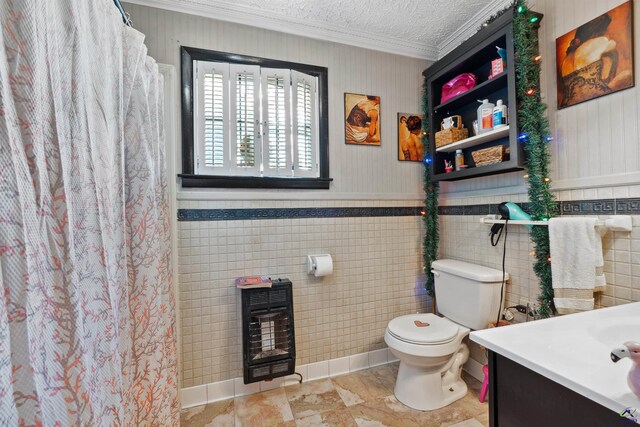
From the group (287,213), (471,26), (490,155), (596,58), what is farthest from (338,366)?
(471,26)

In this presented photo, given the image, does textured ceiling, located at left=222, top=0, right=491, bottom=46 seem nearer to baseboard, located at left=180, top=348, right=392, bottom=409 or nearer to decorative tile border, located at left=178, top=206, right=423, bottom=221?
decorative tile border, located at left=178, top=206, right=423, bottom=221

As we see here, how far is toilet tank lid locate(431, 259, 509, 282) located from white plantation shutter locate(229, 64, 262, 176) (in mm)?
1388

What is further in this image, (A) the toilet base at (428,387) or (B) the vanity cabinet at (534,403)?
(A) the toilet base at (428,387)

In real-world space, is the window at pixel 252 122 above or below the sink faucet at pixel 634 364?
above

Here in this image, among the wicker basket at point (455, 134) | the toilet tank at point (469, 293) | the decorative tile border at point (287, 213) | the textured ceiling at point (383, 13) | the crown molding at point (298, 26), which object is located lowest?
the toilet tank at point (469, 293)

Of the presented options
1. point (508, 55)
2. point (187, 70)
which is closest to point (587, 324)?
point (508, 55)

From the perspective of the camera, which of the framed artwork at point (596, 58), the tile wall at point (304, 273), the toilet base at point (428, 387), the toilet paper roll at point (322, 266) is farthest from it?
the toilet paper roll at point (322, 266)

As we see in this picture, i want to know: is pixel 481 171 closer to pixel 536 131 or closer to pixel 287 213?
pixel 536 131

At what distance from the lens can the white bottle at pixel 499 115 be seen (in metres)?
1.54

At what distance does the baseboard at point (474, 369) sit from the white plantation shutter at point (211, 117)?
6.83 feet

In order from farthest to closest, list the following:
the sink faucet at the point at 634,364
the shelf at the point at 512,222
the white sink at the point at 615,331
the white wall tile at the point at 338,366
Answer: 1. the white wall tile at the point at 338,366
2. the shelf at the point at 512,222
3. the white sink at the point at 615,331
4. the sink faucet at the point at 634,364

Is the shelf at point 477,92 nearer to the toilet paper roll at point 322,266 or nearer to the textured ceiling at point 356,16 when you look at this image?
the textured ceiling at point 356,16

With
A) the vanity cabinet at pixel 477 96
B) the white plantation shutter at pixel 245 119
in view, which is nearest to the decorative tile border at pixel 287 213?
the white plantation shutter at pixel 245 119

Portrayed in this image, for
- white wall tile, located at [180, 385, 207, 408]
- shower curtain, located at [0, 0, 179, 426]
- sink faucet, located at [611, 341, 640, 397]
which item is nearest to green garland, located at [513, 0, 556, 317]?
sink faucet, located at [611, 341, 640, 397]
